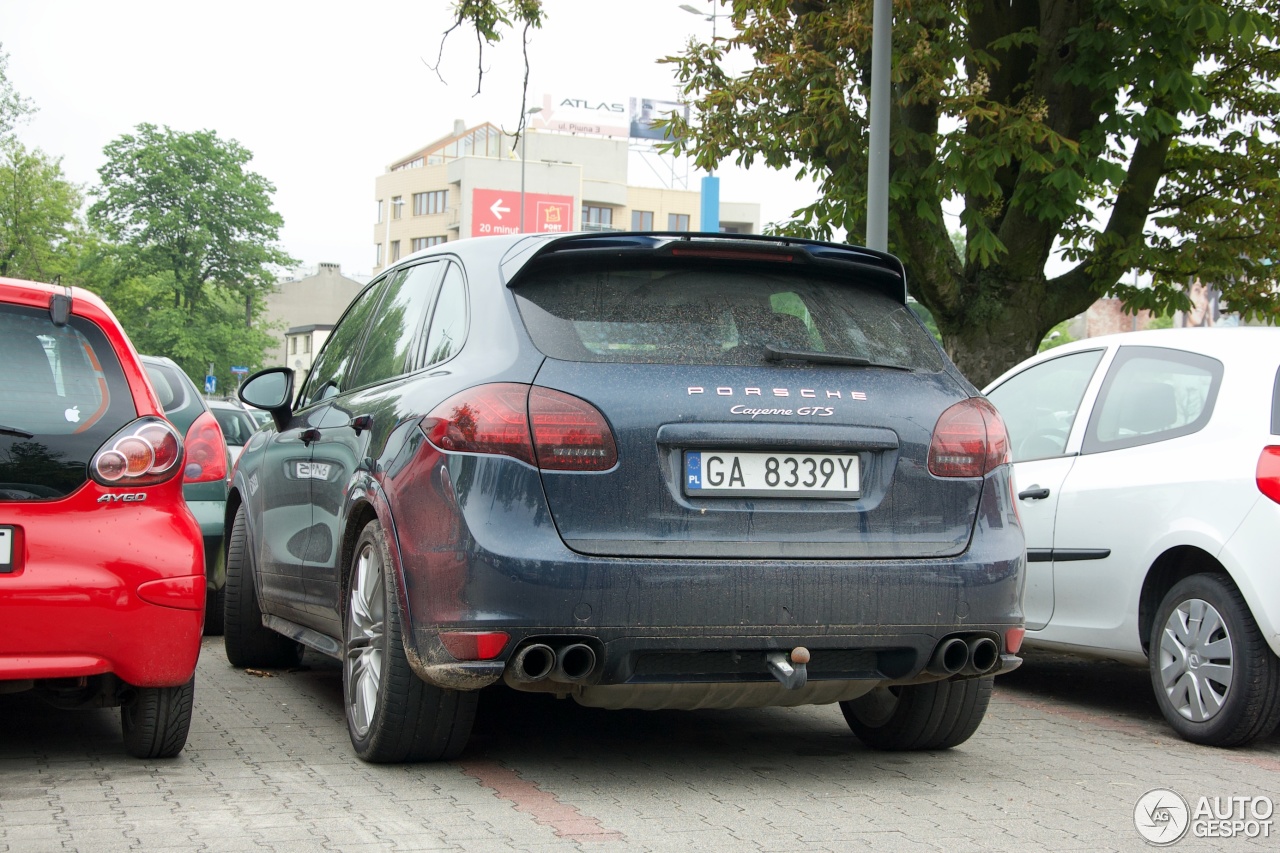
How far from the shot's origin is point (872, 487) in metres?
4.67

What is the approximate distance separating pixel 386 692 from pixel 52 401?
1374 millimetres

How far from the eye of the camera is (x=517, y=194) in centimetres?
10225

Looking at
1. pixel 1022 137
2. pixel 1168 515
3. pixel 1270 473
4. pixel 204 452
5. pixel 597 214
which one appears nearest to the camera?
pixel 1270 473

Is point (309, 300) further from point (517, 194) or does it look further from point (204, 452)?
point (204, 452)

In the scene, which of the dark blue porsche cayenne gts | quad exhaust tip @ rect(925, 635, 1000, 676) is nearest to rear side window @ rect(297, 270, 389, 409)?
the dark blue porsche cayenne gts

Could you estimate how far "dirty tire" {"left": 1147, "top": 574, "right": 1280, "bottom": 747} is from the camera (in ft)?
18.8

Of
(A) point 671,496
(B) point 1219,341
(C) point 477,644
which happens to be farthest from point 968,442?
(B) point 1219,341

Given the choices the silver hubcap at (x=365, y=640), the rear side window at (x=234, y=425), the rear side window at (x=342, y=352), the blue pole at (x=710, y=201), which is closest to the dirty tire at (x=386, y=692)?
the silver hubcap at (x=365, y=640)

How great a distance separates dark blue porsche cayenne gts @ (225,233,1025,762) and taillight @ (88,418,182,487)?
24.6 inches

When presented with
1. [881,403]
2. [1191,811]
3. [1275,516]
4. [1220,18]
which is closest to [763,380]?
[881,403]

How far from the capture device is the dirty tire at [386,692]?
4.75 metres

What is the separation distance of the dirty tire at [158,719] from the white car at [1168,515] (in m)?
3.70

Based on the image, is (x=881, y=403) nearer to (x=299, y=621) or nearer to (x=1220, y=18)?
(x=299, y=621)

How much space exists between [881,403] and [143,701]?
252 cm
